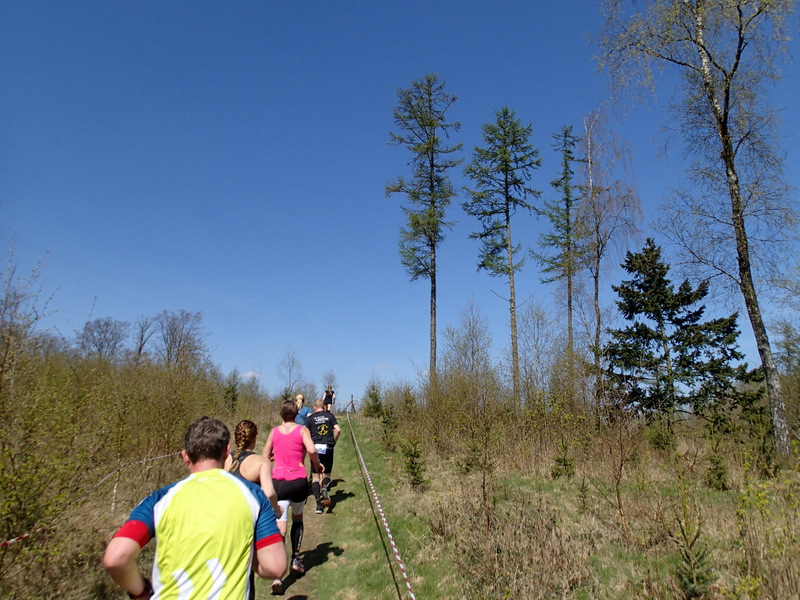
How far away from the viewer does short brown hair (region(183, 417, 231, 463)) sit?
2383 millimetres

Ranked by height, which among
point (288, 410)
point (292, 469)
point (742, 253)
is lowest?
point (292, 469)

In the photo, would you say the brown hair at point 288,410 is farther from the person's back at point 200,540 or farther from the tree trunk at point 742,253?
the tree trunk at point 742,253

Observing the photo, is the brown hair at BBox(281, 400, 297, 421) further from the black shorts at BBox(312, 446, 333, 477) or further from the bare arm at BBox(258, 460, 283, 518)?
the black shorts at BBox(312, 446, 333, 477)

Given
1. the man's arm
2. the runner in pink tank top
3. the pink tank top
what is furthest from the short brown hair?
the pink tank top

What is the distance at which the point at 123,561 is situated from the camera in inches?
78.2

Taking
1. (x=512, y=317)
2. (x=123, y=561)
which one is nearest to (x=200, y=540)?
(x=123, y=561)

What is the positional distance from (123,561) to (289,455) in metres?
4.07

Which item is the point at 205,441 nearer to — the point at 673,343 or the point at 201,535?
the point at 201,535

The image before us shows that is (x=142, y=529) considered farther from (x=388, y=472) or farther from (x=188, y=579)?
(x=388, y=472)

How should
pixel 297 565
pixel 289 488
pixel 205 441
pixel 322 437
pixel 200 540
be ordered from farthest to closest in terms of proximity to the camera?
pixel 322 437
pixel 297 565
pixel 289 488
pixel 205 441
pixel 200 540

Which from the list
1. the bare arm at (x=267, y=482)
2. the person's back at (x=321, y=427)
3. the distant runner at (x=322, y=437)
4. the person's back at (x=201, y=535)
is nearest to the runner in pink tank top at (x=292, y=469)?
the bare arm at (x=267, y=482)

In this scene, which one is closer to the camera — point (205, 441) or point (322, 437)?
point (205, 441)

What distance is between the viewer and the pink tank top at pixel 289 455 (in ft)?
19.4

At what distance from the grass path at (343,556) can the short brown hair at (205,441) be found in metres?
3.82
